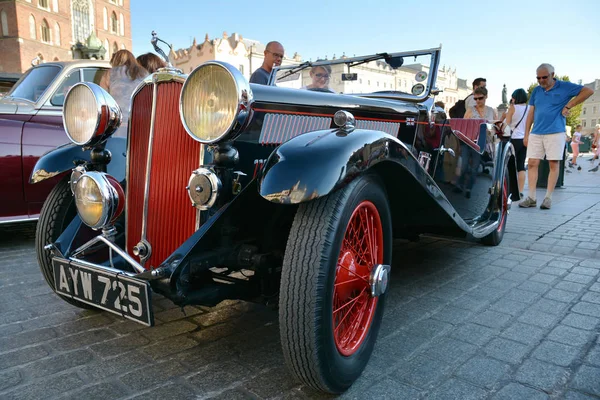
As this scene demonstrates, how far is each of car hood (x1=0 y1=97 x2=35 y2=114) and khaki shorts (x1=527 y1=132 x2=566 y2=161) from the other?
233 inches

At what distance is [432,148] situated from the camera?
3.02 metres

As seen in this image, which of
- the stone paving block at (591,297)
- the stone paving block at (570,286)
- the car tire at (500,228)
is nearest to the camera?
the stone paving block at (591,297)

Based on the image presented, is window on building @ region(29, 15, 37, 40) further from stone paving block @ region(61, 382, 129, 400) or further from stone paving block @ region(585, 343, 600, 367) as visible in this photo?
stone paving block @ region(585, 343, 600, 367)

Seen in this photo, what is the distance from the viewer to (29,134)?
12.8 feet

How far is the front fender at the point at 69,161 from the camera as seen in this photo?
2236 mm

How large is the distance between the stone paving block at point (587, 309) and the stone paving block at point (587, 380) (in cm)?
67

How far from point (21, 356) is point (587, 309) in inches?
112

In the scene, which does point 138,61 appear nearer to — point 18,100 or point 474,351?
point 18,100

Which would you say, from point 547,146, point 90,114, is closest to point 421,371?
point 90,114

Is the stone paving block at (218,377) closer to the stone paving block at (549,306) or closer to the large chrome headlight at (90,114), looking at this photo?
the large chrome headlight at (90,114)

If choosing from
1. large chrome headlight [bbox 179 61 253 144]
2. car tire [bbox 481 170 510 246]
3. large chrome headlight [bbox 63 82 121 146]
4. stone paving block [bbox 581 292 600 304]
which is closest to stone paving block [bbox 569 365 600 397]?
stone paving block [bbox 581 292 600 304]

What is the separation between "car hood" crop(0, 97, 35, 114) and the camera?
390 cm

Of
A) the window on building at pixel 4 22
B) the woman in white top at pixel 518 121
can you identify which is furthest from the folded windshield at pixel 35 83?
the window on building at pixel 4 22

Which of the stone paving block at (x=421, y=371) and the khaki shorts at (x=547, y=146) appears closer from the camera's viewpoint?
the stone paving block at (x=421, y=371)
